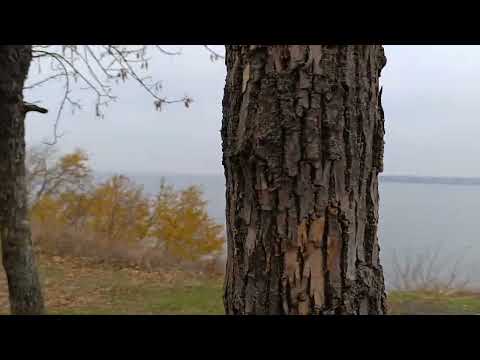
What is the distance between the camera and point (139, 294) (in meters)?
8.66

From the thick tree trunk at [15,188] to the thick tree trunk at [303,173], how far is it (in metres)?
3.00

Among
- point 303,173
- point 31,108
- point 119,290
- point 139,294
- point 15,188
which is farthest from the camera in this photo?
point 119,290

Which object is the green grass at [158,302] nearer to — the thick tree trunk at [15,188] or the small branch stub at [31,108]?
the thick tree trunk at [15,188]

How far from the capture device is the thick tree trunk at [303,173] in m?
1.43

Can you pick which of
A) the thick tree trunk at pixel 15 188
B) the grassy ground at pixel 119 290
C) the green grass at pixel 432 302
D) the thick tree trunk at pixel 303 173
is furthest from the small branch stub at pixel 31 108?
the green grass at pixel 432 302

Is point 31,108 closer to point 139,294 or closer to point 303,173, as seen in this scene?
point 303,173

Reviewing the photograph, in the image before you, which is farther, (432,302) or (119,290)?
(119,290)

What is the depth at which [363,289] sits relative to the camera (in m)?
1.52

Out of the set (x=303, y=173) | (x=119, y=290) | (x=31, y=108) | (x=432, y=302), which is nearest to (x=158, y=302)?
(x=119, y=290)

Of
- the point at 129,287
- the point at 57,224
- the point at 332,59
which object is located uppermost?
the point at 332,59

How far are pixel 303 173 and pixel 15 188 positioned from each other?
10.7 feet
